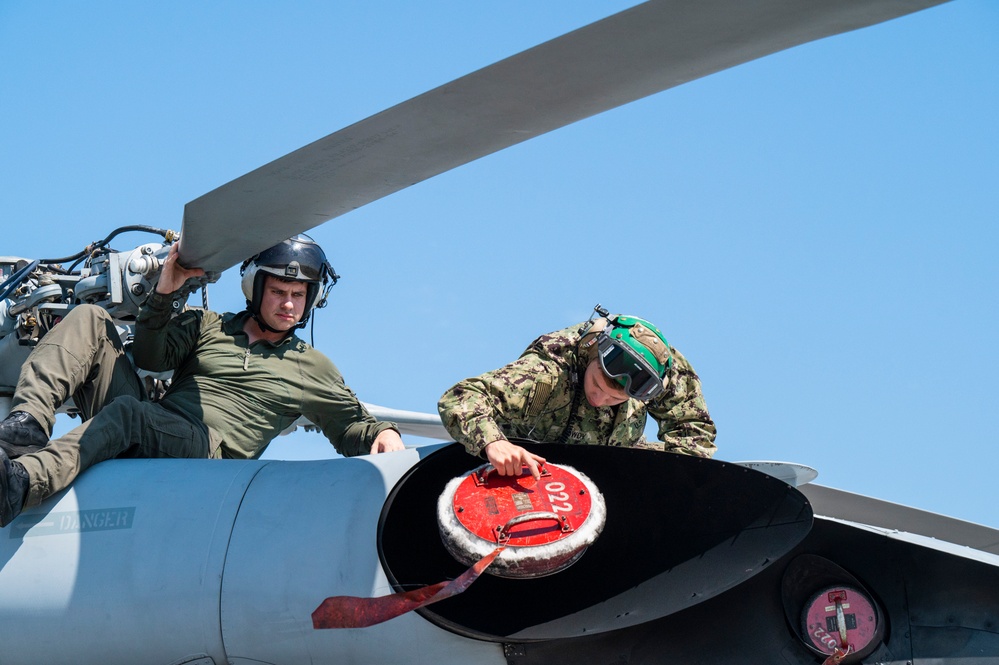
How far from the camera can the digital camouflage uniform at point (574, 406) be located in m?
4.40

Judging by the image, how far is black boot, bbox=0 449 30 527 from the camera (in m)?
4.15

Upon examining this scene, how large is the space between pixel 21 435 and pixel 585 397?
2532mm

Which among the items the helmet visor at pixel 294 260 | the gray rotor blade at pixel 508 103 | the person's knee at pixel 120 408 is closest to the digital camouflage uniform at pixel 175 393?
the person's knee at pixel 120 408

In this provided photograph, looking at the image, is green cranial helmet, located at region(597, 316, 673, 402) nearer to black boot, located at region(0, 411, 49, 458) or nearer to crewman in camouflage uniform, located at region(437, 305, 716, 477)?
crewman in camouflage uniform, located at region(437, 305, 716, 477)

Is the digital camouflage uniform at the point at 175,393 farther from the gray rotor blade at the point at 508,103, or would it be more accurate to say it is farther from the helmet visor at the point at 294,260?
the gray rotor blade at the point at 508,103

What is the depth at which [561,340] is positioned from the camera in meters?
4.70

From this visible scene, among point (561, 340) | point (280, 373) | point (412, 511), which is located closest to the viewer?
point (412, 511)

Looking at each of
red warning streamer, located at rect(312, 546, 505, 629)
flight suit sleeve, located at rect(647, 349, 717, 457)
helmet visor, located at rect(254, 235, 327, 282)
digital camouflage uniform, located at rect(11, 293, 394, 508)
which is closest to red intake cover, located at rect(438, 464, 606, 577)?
red warning streamer, located at rect(312, 546, 505, 629)

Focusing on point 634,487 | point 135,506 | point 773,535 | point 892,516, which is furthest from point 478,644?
point 892,516

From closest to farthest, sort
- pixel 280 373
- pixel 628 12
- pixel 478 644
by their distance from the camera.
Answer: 1. pixel 628 12
2. pixel 478 644
3. pixel 280 373

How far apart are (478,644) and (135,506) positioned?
1611mm

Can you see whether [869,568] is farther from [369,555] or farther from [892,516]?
[369,555]

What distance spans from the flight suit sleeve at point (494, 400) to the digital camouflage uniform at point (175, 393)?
1.33m

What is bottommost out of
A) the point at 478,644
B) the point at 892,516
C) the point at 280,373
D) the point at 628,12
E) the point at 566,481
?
the point at 478,644
